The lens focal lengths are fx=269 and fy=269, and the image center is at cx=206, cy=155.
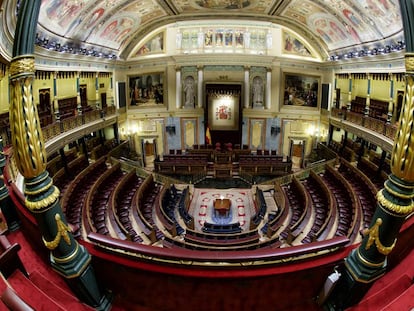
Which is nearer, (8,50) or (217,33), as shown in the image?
(8,50)

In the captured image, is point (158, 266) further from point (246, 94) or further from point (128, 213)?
point (246, 94)

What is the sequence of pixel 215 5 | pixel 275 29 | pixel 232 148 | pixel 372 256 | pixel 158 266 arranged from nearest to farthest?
1. pixel 372 256
2. pixel 158 266
3. pixel 215 5
4. pixel 275 29
5. pixel 232 148

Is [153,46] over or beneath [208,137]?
over

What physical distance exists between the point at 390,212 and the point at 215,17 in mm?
18115

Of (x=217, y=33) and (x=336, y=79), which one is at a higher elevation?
(x=217, y=33)

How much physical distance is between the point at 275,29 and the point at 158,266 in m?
19.2

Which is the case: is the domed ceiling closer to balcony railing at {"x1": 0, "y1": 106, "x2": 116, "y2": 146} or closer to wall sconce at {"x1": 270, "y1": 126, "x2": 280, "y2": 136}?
balcony railing at {"x1": 0, "y1": 106, "x2": 116, "y2": 146}

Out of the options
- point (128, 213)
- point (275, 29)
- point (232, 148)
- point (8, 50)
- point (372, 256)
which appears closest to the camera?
point (372, 256)

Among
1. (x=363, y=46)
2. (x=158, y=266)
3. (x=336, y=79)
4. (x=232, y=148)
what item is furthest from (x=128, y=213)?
(x=336, y=79)

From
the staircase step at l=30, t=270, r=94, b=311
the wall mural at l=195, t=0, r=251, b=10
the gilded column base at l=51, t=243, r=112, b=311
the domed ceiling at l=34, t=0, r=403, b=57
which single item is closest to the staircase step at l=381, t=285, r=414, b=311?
the gilded column base at l=51, t=243, r=112, b=311

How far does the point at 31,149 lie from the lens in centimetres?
229

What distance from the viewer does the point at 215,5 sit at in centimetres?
1594

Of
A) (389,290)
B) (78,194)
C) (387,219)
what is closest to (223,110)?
(78,194)

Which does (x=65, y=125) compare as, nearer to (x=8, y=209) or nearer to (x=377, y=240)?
(x=8, y=209)
